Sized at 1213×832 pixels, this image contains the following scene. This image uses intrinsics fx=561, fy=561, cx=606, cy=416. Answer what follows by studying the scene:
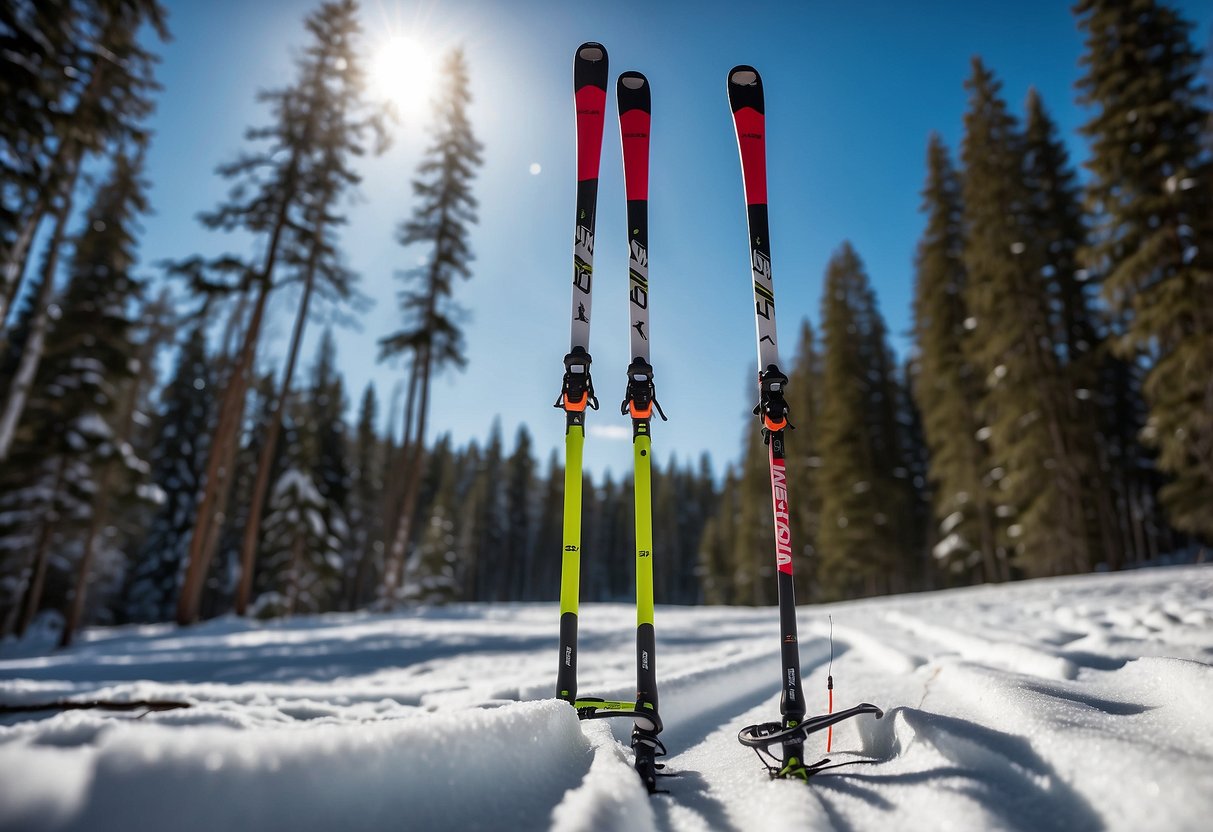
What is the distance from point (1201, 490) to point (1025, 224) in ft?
29.4

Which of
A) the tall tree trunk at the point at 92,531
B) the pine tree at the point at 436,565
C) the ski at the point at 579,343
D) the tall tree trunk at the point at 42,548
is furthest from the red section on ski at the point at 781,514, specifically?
the pine tree at the point at 436,565

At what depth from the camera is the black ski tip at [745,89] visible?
3.61 metres

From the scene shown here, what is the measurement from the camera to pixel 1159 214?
12.2 m

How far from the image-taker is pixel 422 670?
5.08m

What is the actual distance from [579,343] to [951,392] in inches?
812

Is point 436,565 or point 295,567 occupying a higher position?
point 436,565

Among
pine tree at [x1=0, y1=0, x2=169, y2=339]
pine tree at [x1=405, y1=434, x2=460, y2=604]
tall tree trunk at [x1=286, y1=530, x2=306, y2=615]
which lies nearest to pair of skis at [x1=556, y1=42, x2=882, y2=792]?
pine tree at [x1=0, y1=0, x2=169, y2=339]

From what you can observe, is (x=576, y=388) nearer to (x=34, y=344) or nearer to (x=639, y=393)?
(x=639, y=393)

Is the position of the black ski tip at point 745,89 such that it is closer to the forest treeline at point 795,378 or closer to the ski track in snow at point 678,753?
the ski track in snow at point 678,753

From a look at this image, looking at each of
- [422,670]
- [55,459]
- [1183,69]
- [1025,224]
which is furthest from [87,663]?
[1025,224]

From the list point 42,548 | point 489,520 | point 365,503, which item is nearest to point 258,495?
point 42,548

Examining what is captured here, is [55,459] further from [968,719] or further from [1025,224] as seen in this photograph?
[1025,224]

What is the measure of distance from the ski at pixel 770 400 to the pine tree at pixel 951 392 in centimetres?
1785

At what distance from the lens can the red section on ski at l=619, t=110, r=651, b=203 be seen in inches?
138
